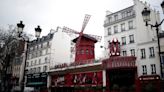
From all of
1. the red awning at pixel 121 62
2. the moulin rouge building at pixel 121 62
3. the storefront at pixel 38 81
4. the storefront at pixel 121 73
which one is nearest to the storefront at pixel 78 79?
the moulin rouge building at pixel 121 62

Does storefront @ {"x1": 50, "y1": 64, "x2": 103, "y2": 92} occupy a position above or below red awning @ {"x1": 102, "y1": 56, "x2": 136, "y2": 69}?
below

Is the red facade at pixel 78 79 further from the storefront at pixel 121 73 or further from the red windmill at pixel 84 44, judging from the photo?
the red windmill at pixel 84 44

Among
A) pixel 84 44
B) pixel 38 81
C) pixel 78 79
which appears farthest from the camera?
pixel 38 81

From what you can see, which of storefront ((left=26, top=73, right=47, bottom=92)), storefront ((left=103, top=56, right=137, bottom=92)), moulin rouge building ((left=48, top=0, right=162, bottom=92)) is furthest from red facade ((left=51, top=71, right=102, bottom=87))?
storefront ((left=26, top=73, right=47, bottom=92))

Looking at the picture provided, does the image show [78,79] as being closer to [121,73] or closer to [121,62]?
[121,73]

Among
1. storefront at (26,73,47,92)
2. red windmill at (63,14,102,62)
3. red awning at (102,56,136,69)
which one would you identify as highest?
red windmill at (63,14,102,62)

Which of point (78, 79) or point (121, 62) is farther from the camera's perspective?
point (78, 79)

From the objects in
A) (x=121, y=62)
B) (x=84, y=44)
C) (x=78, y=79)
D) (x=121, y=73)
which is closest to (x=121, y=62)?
(x=121, y=62)

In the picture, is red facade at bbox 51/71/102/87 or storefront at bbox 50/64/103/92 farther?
red facade at bbox 51/71/102/87

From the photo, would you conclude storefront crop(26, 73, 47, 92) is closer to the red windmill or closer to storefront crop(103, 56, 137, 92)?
the red windmill

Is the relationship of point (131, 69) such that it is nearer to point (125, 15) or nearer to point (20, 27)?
point (125, 15)

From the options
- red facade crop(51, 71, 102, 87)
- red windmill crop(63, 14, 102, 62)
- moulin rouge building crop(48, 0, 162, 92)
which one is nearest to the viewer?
moulin rouge building crop(48, 0, 162, 92)

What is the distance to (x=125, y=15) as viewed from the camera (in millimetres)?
25984

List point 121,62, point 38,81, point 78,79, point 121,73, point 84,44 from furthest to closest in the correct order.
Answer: point 38,81 < point 84,44 < point 78,79 < point 121,73 < point 121,62
